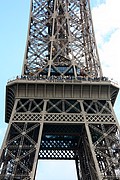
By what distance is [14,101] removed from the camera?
4250 centimetres

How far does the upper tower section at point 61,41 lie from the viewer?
45.8 m

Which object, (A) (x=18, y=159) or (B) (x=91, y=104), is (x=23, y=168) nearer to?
(A) (x=18, y=159)

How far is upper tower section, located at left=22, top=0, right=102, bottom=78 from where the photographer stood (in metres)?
45.8

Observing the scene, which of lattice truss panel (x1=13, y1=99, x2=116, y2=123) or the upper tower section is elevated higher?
the upper tower section

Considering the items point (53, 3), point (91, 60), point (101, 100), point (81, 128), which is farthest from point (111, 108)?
point (53, 3)

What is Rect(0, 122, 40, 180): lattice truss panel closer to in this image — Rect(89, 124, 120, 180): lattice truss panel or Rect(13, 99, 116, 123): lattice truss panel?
Rect(13, 99, 116, 123): lattice truss panel

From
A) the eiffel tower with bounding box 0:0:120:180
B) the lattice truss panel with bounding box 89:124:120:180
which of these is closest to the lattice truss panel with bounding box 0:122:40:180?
the eiffel tower with bounding box 0:0:120:180

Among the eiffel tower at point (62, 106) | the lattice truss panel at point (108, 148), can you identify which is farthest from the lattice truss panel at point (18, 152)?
the lattice truss panel at point (108, 148)

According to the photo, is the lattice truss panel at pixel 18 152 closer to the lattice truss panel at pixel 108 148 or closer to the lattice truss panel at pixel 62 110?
the lattice truss panel at pixel 62 110

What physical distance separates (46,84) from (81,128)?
6004mm

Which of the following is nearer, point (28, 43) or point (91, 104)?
point (91, 104)

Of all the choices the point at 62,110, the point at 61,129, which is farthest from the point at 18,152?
the point at 61,129

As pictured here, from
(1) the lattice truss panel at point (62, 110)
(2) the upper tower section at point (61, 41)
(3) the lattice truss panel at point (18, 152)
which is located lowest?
(3) the lattice truss panel at point (18, 152)

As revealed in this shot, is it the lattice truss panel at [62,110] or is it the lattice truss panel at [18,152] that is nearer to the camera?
the lattice truss panel at [18,152]
